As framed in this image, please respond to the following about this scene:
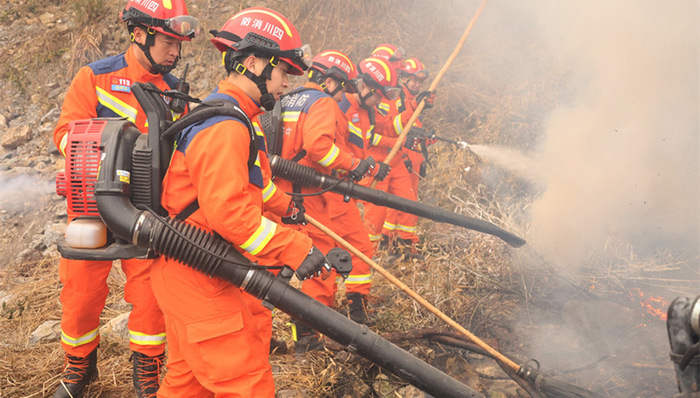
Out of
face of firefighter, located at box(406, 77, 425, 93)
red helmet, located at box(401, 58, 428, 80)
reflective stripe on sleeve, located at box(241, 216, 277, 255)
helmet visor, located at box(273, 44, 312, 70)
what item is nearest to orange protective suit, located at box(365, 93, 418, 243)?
face of firefighter, located at box(406, 77, 425, 93)

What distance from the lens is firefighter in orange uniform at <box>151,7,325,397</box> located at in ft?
7.03

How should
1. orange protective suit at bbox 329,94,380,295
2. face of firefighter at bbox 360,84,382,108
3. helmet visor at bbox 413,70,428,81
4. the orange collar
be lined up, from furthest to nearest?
helmet visor at bbox 413,70,428,81 < face of firefighter at bbox 360,84,382,108 < orange protective suit at bbox 329,94,380,295 < the orange collar

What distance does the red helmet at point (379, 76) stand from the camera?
18.5ft

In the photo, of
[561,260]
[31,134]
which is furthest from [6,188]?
[561,260]

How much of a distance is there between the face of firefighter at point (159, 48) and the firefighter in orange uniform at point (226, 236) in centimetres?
108

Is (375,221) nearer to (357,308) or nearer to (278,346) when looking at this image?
(357,308)

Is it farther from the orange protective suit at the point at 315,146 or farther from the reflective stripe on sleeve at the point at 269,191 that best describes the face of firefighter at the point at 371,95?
the reflective stripe on sleeve at the point at 269,191

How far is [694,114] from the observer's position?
5719 mm

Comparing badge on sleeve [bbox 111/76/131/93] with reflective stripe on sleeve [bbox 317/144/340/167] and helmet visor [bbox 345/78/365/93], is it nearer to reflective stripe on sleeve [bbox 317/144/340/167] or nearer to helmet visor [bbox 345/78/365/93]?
reflective stripe on sleeve [bbox 317/144/340/167]

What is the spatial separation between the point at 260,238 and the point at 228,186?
0.30 meters

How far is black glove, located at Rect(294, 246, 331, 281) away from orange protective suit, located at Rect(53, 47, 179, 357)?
1.23 m

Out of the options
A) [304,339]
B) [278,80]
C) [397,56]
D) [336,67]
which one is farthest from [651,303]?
[397,56]

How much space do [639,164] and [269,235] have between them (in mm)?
5388

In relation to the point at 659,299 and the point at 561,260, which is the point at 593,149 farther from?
the point at 659,299
